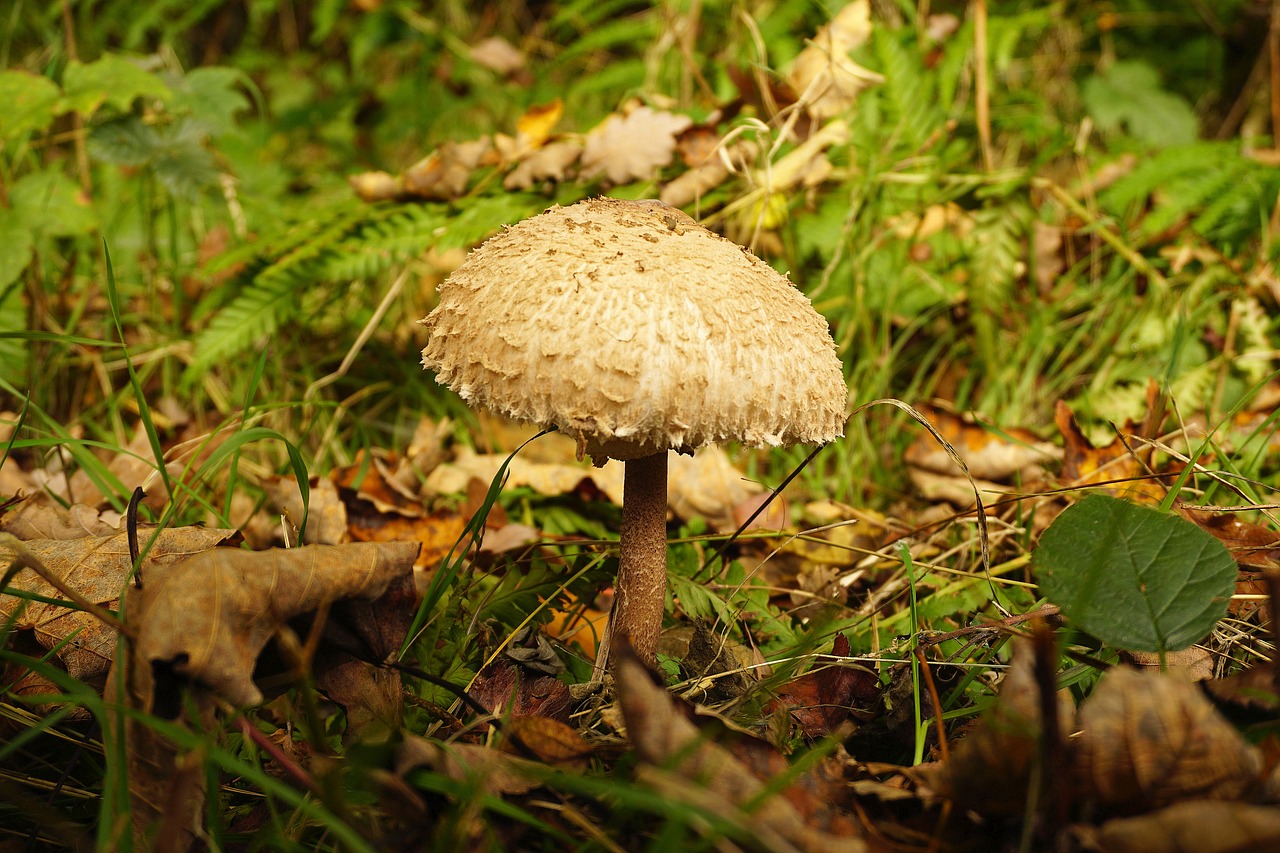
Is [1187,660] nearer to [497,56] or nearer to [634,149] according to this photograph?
[634,149]

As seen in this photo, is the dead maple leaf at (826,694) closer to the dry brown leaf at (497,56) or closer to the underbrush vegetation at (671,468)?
the underbrush vegetation at (671,468)

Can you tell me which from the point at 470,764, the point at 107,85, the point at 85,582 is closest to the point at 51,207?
the point at 107,85

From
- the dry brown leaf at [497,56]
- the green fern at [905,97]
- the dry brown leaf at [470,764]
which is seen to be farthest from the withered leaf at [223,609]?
the dry brown leaf at [497,56]

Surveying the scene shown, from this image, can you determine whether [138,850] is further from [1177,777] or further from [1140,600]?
[1140,600]

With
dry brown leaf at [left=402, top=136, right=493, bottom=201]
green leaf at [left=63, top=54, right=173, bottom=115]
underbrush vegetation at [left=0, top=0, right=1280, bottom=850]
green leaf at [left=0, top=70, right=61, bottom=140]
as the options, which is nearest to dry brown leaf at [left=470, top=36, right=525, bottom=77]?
underbrush vegetation at [left=0, top=0, right=1280, bottom=850]

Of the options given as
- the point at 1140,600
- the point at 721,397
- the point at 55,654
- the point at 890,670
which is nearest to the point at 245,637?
the point at 55,654
